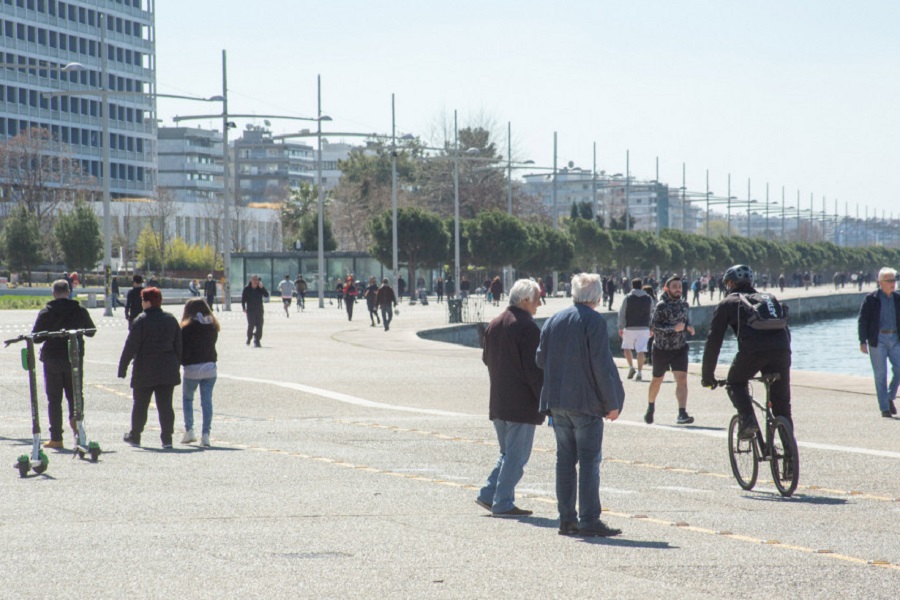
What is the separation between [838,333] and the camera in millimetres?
79125

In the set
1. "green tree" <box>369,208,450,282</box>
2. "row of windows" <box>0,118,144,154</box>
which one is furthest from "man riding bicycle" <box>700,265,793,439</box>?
"row of windows" <box>0,118,144,154</box>

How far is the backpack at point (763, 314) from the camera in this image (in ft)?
33.2

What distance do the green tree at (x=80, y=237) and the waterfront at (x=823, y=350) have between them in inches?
1373

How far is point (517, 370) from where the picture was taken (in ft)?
30.2

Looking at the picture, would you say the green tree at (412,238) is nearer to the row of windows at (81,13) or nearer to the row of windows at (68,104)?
the row of windows at (68,104)

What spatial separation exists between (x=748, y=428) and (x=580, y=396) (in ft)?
7.77

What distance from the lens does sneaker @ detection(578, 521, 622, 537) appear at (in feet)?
27.6

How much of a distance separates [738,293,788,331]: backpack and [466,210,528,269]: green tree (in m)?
72.9

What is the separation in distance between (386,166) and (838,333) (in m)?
54.5

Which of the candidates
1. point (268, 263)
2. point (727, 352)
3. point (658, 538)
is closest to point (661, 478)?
point (658, 538)

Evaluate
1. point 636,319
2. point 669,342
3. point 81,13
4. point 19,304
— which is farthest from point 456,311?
point 81,13

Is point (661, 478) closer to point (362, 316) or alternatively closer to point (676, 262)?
point (362, 316)

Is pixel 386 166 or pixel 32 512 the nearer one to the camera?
pixel 32 512

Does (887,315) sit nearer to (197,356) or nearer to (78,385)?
(197,356)
